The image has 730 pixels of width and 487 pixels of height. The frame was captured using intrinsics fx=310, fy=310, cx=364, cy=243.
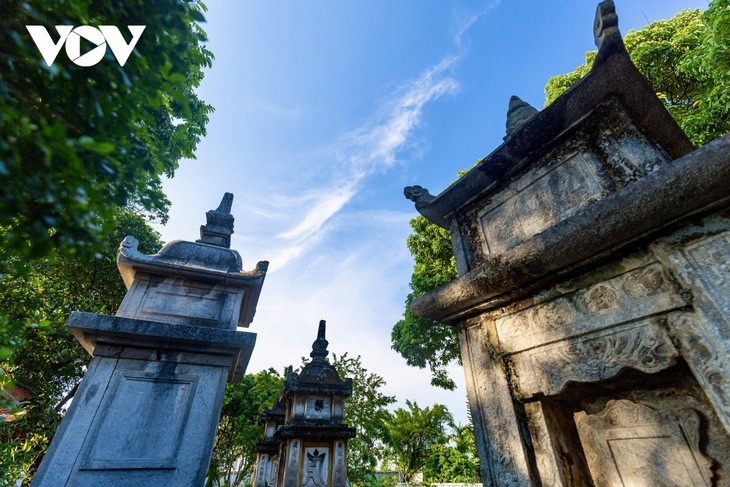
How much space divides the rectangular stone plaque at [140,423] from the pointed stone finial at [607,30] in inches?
216

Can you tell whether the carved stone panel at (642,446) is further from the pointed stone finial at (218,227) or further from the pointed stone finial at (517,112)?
the pointed stone finial at (218,227)

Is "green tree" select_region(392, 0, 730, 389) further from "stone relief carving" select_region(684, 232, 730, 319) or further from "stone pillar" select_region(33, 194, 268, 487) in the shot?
"stone pillar" select_region(33, 194, 268, 487)

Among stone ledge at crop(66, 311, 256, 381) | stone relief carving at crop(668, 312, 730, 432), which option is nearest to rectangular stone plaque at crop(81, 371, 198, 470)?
stone ledge at crop(66, 311, 256, 381)

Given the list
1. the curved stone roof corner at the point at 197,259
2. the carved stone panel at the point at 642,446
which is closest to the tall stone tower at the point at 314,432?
the curved stone roof corner at the point at 197,259

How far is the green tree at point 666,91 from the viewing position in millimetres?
5777

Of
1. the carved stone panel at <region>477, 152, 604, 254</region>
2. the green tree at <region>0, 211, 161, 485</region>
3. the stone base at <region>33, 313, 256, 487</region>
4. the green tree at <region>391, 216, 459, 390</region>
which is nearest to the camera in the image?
the carved stone panel at <region>477, 152, 604, 254</region>

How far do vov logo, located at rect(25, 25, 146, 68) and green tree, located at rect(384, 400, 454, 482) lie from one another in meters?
20.3

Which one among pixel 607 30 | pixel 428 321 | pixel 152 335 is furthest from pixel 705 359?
pixel 428 321

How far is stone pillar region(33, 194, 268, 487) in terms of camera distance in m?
3.46

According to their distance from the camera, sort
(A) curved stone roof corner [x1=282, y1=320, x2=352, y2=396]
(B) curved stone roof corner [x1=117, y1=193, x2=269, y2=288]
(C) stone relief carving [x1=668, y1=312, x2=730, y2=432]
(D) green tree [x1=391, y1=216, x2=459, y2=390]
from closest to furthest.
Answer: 1. (C) stone relief carving [x1=668, y1=312, x2=730, y2=432]
2. (B) curved stone roof corner [x1=117, y1=193, x2=269, y2=288]
3. (A) curved stone roof corner [x1=282, y1=320, x2=352, y2=396]
4. (D) green tree [x1=391, y1=216, x2=459, y2=390]

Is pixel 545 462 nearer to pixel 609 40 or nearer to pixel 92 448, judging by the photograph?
pixel 609 40

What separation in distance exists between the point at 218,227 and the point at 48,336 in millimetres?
8729

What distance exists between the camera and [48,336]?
9.87 meters

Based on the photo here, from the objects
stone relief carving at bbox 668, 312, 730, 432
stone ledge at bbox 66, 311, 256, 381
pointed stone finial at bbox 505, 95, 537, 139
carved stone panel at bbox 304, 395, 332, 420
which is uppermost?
pointed stone finial at bbox 505, 95, 537, 139
